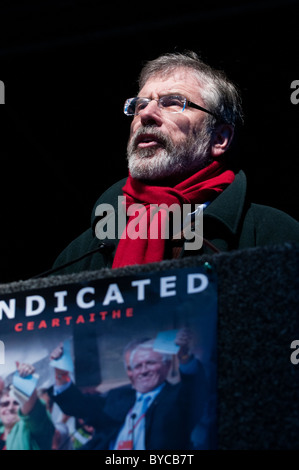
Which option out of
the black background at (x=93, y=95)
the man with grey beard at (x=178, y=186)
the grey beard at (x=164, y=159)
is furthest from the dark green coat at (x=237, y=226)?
the black background at (x=93, y=95)

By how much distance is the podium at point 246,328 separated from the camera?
880 millimetres

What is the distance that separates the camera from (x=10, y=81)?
2596 mm

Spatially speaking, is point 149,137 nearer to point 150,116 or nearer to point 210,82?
point 150,116

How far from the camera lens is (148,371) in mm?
938

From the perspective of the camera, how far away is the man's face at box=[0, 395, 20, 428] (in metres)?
1.00

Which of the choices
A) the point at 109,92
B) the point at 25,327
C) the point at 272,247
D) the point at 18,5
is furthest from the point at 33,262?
the point at 272,247

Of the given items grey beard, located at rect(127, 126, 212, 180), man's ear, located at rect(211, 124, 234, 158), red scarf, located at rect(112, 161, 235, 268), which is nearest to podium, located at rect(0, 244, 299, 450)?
red scarf, located at rect(112, 161, 235, 268)

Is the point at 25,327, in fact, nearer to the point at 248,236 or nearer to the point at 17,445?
the point at 17,445

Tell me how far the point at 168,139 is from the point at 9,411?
120cm

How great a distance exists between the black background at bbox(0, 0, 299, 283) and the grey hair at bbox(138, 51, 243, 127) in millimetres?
83

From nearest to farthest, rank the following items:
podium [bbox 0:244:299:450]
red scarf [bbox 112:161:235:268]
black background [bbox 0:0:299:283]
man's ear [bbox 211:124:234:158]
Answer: podium [bbox 0:244:299:450], red scarf [bbox 112:161:235:268], black background [bbox 0:0:299:283], man's ear [bbox 211:124:234:158]

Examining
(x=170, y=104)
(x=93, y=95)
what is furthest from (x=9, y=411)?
(x=93, y=95)

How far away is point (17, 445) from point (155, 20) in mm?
1335

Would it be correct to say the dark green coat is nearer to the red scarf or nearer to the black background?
the red scarf
